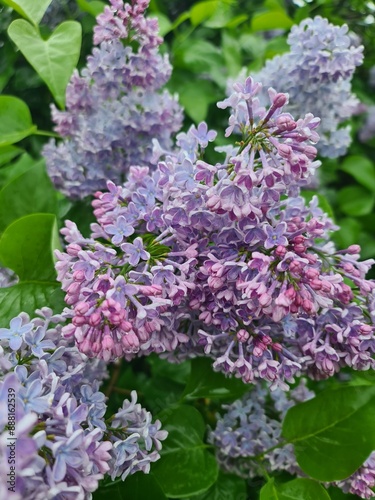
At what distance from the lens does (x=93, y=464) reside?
53cm

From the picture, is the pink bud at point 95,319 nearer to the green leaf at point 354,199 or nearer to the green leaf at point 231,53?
the green leaf at point 231,53

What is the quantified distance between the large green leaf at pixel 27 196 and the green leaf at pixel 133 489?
1.32 feet

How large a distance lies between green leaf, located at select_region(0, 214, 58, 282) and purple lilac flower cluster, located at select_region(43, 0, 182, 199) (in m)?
0.15

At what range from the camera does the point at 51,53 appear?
0.84m

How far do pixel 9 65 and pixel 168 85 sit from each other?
0.33m

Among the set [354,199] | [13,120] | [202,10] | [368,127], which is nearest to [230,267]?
[13,120]

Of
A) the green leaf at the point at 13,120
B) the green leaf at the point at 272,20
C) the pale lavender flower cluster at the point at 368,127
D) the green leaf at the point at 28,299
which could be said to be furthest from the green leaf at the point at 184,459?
the pale lavender flower cluster at the point at 368,127

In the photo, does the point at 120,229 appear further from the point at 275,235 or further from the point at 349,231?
the point at 349,231

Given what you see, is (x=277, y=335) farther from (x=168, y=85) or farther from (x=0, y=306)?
(x=168, y=85)

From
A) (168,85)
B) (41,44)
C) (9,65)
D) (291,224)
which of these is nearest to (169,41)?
(168,85)

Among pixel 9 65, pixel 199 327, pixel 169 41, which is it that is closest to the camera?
pixel 199 327

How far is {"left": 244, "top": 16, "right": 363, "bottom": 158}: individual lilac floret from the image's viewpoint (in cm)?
87

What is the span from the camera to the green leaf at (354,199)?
4.63ft

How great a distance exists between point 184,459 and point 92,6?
0.84 meters
